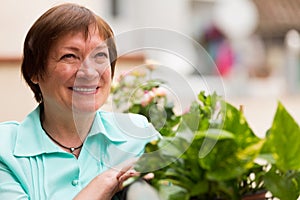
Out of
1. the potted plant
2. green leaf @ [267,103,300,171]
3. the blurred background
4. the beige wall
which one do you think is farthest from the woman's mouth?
the blurred background

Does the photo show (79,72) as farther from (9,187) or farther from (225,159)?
(225,159)

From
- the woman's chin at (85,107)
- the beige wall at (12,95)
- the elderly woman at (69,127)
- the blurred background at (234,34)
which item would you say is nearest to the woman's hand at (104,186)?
the elderly woman at (69,127)

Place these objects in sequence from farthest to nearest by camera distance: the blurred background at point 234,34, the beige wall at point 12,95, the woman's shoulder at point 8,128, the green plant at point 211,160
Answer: the blurred background at point 234,34 → the beige wall at point 12,95 → the woman's shoulder at point 8,128 → the green plant at point 211,160

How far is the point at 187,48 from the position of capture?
879 mm

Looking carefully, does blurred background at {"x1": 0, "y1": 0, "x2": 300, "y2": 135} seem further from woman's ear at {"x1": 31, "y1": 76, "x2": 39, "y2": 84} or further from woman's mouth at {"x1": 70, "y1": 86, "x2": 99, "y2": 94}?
woman's mouth at {"x1": 70, "y1": 86, "x2": 99, "y2": 94}

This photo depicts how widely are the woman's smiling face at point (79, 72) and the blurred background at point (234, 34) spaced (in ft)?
3.98

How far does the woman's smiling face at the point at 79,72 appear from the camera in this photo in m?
0.96

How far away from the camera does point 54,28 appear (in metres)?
1.00

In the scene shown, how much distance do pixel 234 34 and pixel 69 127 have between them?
4.77 m

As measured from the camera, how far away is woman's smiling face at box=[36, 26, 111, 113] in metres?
0.96

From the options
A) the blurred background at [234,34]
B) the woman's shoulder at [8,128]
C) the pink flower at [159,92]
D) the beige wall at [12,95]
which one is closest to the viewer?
the woman's shoulder at [8,128]

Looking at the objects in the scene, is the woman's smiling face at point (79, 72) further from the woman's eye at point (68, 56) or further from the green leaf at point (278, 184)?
the green leaf at point (278, 184)

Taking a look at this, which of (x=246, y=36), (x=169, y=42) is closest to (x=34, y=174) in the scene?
(x=169, y=42)

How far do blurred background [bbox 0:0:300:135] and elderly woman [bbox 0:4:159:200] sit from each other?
3.89 feet
